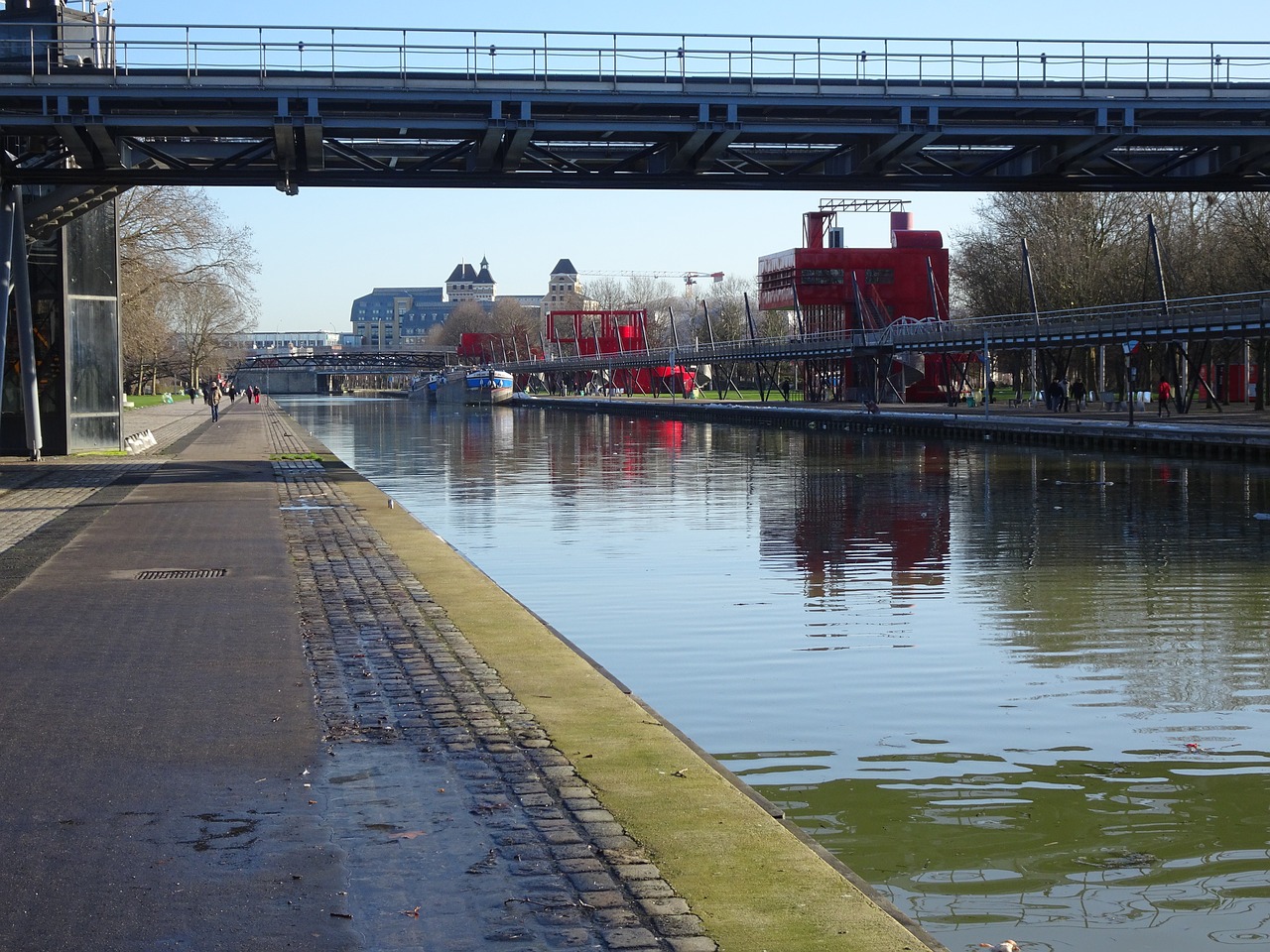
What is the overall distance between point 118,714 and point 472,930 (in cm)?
447

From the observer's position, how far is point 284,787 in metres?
7.81

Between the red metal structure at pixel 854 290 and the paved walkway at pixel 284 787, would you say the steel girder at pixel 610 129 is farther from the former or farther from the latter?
the red metal structure at pixel 854 290

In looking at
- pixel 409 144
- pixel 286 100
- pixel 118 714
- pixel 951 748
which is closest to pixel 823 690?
pixel 951 748

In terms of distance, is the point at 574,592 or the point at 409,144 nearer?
the point at 574,592

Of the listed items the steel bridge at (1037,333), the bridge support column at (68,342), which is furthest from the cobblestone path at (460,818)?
the steel bridge at (1037,333)

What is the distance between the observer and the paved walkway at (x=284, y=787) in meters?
5.89

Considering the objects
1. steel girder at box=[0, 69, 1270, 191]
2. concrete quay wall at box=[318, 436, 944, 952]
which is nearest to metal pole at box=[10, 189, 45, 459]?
steel girder at box=[0, 69, 1270, 191]

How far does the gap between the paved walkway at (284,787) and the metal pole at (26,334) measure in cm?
1783

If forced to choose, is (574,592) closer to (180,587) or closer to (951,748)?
(180,587)

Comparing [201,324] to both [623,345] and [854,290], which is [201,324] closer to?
[623,345]

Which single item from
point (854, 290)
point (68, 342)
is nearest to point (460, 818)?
point (68, 342)

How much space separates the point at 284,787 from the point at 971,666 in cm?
712

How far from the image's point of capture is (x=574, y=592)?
58.9 ft

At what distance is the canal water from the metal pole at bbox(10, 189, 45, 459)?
9.46 meters
